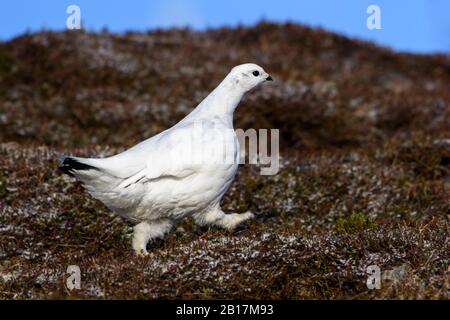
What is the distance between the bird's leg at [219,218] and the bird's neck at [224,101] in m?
0.93

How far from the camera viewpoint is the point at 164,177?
21.9 ft

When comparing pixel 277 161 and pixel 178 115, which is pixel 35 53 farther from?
pixel 277 161

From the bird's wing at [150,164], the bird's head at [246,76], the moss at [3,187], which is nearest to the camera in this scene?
the bird's wing at [150,164]

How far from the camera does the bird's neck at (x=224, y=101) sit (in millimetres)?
7443

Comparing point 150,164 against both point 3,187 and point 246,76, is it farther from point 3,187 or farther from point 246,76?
point 3,187

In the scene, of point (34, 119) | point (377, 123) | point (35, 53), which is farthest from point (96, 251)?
point (35, 53)

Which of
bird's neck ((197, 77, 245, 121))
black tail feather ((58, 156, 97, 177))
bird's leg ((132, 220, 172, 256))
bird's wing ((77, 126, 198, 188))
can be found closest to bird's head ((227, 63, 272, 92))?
bird's neck ((197, 77, 245, 121))

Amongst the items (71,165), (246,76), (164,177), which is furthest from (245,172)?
(71,165)

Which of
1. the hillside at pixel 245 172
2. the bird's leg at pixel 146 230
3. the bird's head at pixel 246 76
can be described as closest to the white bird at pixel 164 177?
the bird's leg at pixel 146 230

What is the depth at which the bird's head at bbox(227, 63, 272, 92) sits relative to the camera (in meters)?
7.66

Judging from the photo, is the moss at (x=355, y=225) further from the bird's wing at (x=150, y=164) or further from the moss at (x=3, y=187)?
the moss at (x=3, y=187)

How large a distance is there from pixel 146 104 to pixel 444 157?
608 centimetres

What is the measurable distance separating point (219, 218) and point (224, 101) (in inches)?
44.6

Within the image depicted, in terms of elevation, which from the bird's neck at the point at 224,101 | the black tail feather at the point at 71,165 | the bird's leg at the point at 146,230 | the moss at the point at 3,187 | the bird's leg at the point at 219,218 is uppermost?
the bird's neck at the point at 224,101
